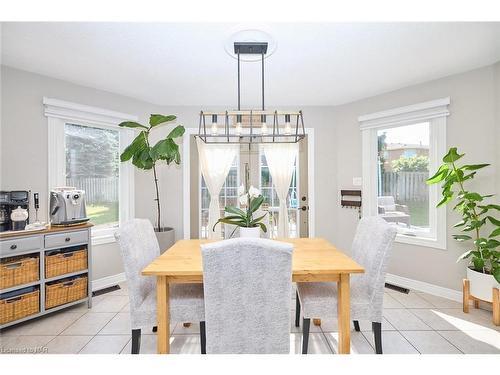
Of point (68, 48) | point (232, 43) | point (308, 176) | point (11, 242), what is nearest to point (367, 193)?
point (308, 176)

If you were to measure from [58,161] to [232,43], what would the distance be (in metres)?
2.31

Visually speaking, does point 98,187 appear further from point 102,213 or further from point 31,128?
point 31,128

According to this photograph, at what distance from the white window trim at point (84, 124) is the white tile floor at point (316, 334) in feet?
3.33

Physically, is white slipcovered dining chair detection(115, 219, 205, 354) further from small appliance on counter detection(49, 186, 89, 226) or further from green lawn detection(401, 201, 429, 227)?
green lawn detection(401, 201, 429, 227)

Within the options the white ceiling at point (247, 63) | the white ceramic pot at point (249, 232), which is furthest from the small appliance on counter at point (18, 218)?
the white ceramic pot at point (249, 232)

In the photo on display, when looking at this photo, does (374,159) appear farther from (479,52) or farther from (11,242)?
(11,242)

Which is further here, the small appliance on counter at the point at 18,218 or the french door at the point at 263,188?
the french door at the point at 263,188

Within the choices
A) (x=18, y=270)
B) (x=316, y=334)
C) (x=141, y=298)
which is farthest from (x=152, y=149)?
(x=316, y=334)

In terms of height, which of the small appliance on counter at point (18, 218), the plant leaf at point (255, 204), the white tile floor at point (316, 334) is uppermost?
the plant leaf at point (255, 204)

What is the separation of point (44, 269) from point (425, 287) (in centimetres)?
396

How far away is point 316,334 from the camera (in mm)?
2053

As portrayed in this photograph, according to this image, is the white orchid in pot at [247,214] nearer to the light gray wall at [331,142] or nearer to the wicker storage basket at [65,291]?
the wicker storage basket at [65,291]

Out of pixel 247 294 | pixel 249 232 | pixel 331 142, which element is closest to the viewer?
pixel 247 294

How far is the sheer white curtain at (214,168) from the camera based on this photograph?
368cm
